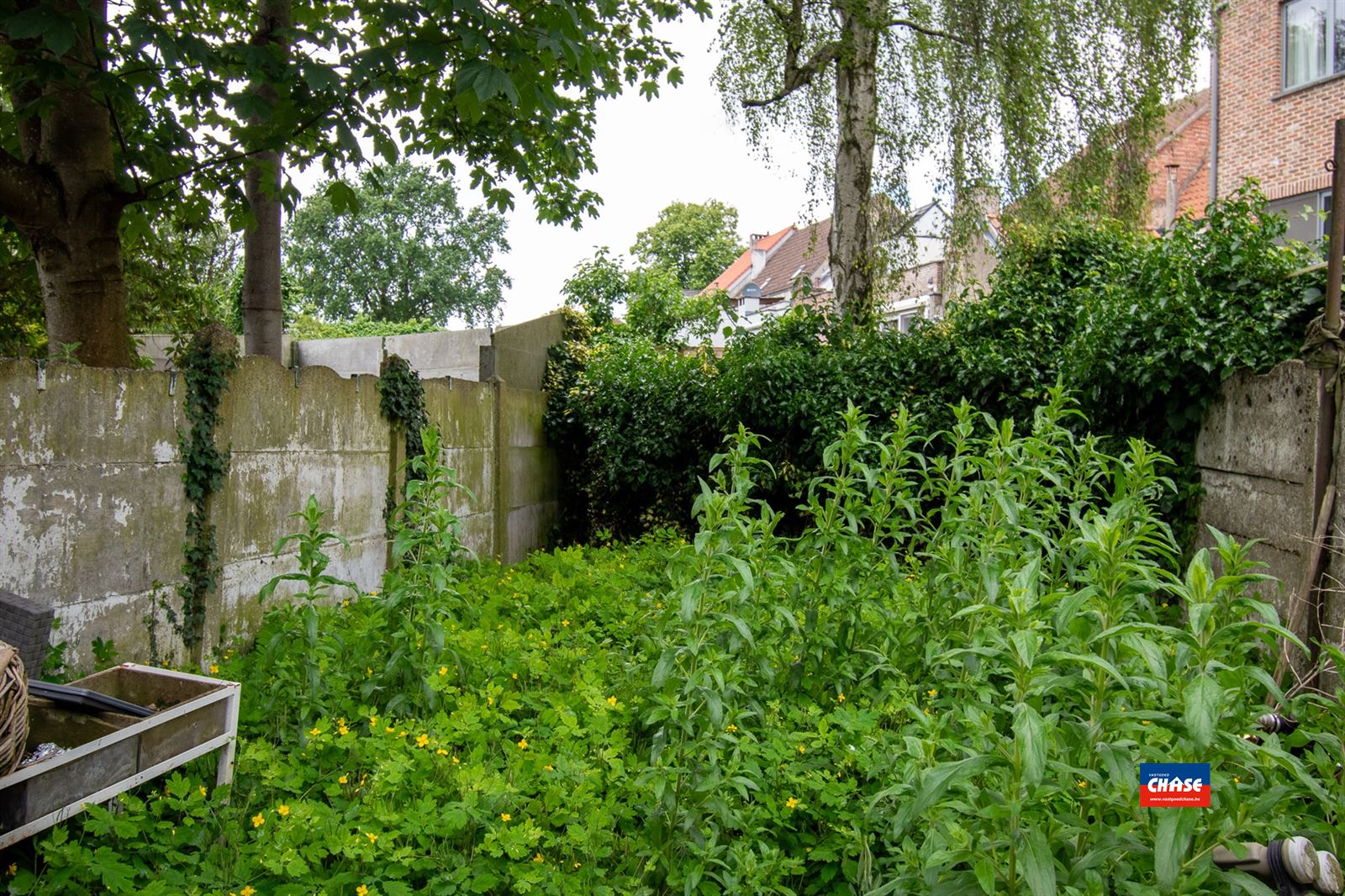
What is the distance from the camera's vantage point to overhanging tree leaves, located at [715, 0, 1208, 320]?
952 cm

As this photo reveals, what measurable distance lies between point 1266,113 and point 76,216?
49.6 feet

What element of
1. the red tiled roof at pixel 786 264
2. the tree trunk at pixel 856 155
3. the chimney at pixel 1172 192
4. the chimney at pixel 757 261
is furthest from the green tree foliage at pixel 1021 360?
the chimney at pixel 757 261

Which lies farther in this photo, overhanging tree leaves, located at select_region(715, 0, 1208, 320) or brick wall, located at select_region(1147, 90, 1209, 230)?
brick wall, located at select_region(1147, 90, 1209, 230)

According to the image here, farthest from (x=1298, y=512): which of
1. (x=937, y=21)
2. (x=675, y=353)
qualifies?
A: (x=937, y=21)

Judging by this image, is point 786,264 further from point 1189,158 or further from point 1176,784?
point 1176,784

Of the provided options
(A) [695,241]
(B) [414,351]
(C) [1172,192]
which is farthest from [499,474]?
(A) [695,241]

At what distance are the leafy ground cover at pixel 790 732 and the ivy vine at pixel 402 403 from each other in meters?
1.83

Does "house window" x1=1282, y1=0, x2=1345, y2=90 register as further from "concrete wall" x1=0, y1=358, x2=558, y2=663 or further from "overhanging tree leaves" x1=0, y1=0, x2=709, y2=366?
"concrete wall" x1=0, y1=358, x2=558, y2=663

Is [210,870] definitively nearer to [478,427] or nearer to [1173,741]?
[1173,741]

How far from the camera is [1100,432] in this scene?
6008 millimetres

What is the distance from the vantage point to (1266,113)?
43.3 ft

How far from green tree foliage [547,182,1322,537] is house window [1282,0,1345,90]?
643cm

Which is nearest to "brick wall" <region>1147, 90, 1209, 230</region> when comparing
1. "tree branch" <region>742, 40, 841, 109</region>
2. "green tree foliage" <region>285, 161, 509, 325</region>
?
"tree branch" <region>742, 40, 841, 109</region>

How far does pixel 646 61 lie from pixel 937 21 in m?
4.11
